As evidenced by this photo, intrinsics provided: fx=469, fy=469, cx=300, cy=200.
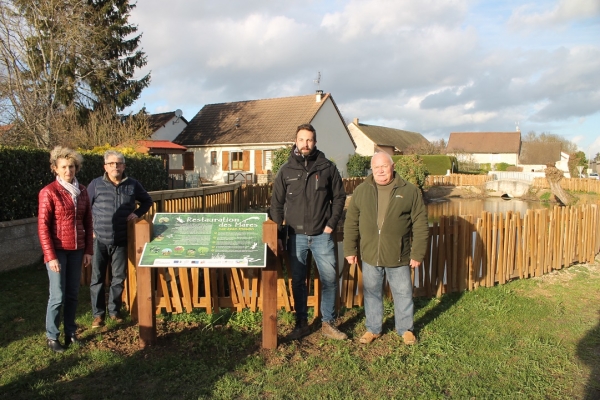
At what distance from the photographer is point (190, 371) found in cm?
390

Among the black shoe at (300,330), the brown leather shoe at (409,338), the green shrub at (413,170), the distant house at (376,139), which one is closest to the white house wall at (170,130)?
the green shrub at (413,170)

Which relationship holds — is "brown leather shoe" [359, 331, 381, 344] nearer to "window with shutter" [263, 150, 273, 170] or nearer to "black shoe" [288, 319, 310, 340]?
"black shoe" [288, 319, 310, 340]

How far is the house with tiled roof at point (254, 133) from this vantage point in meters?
31.6

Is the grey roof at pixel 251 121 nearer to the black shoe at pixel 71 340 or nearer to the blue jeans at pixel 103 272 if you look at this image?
the blue jeans at pixel 103 272

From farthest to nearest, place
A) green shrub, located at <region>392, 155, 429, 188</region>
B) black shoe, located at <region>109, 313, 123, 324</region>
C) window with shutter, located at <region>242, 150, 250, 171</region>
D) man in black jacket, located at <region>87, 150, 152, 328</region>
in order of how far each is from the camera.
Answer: window with shutter, located at <region>242, 150, 250, 171</region> → green shrub, located at <region>392, 155, 429, 188</region> → black shoe, located at <region>109, 313, 123, 324</region> → man in black jacket, located at <region>87, 150, 152, 328</region>

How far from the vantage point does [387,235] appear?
438 cm

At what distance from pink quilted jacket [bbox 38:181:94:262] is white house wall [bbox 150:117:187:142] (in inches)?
1209

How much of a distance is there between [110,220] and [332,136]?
30219 millimetres

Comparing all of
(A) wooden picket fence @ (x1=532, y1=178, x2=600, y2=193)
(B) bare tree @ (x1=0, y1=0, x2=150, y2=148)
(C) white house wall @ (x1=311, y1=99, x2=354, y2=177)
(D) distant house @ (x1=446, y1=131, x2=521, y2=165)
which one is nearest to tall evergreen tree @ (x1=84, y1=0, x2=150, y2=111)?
(B) bare tree @ (x1=0, y1=0, x2=150, y2=148)

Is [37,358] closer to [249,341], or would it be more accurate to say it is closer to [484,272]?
[249,341]

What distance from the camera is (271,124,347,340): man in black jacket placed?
175 inches

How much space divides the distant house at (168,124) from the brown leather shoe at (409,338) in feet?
103

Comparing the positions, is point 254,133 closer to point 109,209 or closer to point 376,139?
point 376,139

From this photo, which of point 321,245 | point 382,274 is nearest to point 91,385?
point 321,245
